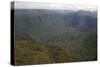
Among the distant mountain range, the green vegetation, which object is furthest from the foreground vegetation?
the distant mountain range

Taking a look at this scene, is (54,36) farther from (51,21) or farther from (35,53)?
(35,53)

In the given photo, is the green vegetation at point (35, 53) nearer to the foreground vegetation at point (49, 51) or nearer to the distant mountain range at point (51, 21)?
the foreground vegetation at point (49, 51)

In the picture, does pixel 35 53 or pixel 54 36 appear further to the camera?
pixel 54 36

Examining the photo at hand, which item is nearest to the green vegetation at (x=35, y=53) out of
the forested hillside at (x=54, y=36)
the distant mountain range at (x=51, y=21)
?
the forested hillside at (x=54, y=36)

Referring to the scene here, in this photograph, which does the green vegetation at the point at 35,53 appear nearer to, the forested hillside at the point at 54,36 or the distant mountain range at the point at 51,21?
the forested hillside at the point at 54,36

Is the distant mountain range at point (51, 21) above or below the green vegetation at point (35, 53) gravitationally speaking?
above

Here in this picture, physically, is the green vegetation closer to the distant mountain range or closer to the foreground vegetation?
the foreground vegetation

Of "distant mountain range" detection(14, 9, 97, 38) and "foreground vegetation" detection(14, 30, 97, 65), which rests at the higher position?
"distant mountain range" detection(14, 9, 97, 38)

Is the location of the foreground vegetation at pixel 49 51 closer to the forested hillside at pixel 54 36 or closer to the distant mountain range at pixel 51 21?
the forested hillside at pixel 54 36

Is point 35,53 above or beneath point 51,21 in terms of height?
beneath

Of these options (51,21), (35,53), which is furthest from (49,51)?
(51,21)

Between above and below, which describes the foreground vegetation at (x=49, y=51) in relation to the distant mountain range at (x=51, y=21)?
below
